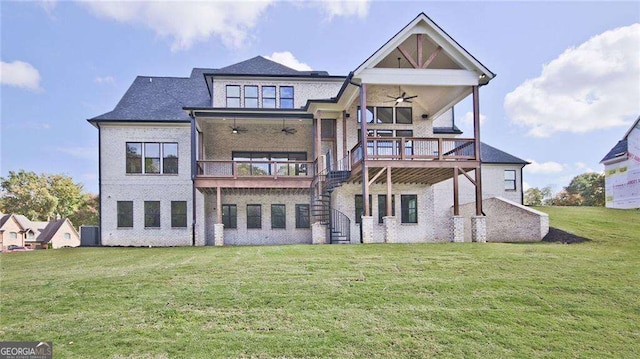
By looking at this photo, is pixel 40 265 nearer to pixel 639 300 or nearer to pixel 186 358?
pixel 186 358

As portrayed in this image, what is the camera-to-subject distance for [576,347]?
6.15 meters

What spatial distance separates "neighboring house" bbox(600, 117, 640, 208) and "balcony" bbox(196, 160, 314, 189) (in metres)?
24.1

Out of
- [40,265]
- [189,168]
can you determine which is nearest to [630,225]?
[189,168]

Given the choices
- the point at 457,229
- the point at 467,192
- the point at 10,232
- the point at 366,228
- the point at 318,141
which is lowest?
the point at 10,232

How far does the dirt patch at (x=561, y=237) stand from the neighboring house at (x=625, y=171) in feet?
53.0

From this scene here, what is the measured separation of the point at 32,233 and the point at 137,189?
44290 millimetres

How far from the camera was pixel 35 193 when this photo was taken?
45281 millimetres

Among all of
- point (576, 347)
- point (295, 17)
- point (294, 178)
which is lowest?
point (576, 347)

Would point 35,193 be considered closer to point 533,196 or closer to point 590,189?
point 590,189

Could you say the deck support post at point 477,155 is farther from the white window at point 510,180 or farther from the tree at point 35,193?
the tree at point 35,193

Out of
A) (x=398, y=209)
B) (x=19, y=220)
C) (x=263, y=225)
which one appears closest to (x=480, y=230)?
(x=398, y=209)

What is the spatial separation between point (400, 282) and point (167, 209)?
14844 millimetres

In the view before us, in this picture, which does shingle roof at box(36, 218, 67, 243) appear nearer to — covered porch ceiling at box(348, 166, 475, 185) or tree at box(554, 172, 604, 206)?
covered porch ceiling at box(348, 166, 475, 185)

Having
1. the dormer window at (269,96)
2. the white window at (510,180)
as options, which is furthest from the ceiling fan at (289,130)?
the white window at (510,180)
